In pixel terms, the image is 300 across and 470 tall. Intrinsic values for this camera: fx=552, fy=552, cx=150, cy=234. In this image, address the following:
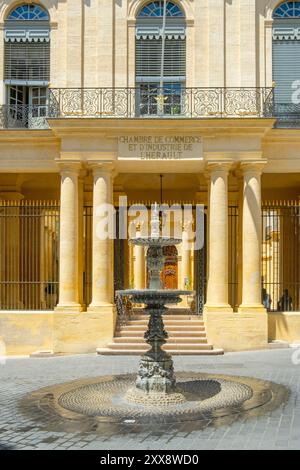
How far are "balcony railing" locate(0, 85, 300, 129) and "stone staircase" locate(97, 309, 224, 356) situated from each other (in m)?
5.76

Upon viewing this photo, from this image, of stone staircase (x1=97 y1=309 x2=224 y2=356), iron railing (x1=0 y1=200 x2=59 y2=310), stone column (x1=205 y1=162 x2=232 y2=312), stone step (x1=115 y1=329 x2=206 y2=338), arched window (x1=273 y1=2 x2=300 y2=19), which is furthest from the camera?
iron railing (x1=0 y1=200 x2=59 y2=310)

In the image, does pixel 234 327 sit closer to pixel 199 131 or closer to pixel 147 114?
pixel 199 131

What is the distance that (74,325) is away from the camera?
48.2 ft

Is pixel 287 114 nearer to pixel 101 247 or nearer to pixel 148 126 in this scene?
pixel 148 126

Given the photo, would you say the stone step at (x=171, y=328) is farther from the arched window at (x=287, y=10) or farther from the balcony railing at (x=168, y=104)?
the arched window at (x=287, y=10)

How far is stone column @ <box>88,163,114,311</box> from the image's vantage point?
49.0 ft

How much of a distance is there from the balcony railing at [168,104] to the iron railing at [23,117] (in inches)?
8.8

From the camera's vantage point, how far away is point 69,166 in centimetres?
1507

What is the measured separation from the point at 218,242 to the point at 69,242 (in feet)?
13.3

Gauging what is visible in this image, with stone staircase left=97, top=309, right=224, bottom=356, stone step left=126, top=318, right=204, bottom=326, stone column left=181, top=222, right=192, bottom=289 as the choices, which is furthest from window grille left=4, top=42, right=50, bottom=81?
stone column left=181, top=222, right=192, bottom=289

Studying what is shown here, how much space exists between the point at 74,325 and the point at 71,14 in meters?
9.02

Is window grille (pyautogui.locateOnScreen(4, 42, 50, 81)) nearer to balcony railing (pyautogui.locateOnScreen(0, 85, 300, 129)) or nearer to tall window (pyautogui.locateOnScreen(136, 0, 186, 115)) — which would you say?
balcony railing (pyautogui.locateOnScreen(0, 85, 300, 129))

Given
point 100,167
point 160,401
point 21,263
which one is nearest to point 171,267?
point 21,263
